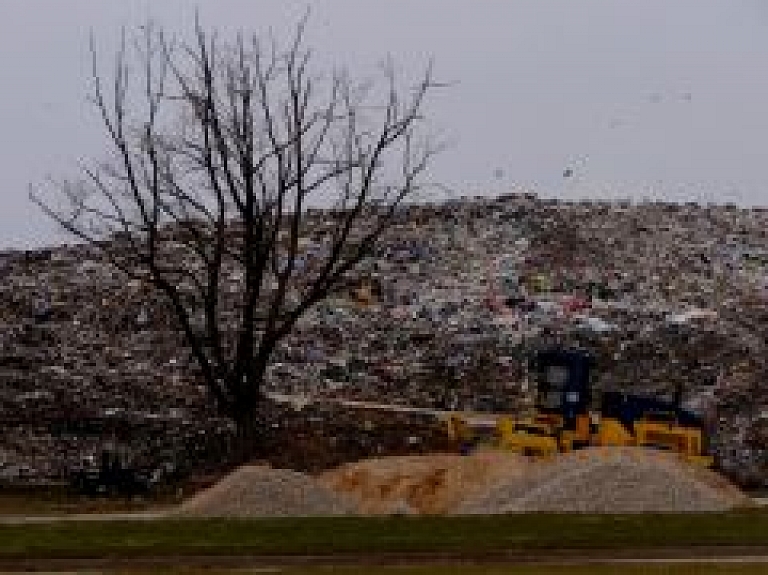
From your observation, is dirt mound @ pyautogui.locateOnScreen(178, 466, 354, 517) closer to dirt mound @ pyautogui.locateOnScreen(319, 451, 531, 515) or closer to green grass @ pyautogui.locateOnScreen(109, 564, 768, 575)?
dirt mound @ pyautogui.locateOnScreen(319, 451, 531, 515)

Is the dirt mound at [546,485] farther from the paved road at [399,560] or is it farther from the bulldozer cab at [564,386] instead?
the paved road at [399,560]

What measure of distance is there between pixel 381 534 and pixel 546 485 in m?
4.48

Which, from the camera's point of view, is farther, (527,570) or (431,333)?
(431,333)

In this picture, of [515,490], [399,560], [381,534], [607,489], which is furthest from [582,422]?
[399,560]

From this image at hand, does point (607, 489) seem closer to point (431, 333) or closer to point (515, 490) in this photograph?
point (515, 490)

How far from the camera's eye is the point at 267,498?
84.5 ft

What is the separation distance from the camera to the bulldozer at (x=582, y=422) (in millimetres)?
29828

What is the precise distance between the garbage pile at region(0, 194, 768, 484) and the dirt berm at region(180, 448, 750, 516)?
7821 mm

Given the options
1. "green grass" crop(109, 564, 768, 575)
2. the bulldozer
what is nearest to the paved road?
"green grass" crop(109, 564, 768, 575)

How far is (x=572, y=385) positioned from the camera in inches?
1196

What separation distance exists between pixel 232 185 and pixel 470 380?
754 centimetres

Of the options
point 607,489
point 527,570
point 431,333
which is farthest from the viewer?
point 431,333

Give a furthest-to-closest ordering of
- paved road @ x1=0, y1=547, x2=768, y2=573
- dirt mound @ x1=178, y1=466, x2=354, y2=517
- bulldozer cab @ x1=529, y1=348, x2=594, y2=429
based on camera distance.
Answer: bulldozer cab @ x1=529, y1=348, x2=594, y2=429 → dirt mound @ x1=178, y1=466, x2=354, y2=517 → paved road @ x1=0, y1=547, x2=768, y2=573

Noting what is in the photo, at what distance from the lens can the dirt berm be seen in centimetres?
2497
